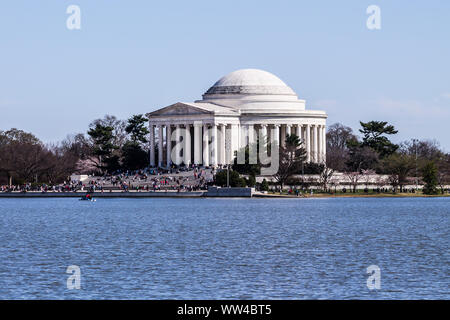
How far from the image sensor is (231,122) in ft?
561

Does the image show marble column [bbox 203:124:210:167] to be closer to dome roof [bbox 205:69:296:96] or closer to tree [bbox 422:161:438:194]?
dome roof [bbox 205:69:296:96]

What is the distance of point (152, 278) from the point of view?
43.0m

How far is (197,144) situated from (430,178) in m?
45.8

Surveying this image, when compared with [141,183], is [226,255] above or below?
below

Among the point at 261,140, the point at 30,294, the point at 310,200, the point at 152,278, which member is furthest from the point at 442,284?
the point at 261,140

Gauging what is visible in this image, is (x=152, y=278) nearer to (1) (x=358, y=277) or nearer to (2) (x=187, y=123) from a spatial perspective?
(1) (x=358, y=277)

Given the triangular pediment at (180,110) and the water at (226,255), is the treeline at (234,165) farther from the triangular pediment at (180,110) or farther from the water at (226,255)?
the water at (226,255)

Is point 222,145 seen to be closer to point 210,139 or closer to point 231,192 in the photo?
point 210,139

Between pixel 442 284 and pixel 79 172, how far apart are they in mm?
138297

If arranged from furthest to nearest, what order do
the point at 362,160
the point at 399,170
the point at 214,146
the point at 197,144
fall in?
the point at 197,144
the point at 214,146
the point at 362,160
the point at 399,170

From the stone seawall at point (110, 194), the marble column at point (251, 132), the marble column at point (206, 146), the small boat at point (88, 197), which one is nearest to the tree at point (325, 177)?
the stone seawall at point (110, 194)

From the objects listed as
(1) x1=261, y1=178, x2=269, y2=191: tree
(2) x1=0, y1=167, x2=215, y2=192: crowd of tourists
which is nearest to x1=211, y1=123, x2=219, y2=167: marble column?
(2) x1=0, y1=167, x2=215, y2=192: crowd of tourists

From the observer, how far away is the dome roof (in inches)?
6964

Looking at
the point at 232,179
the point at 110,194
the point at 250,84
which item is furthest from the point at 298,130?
the point at 110,194
